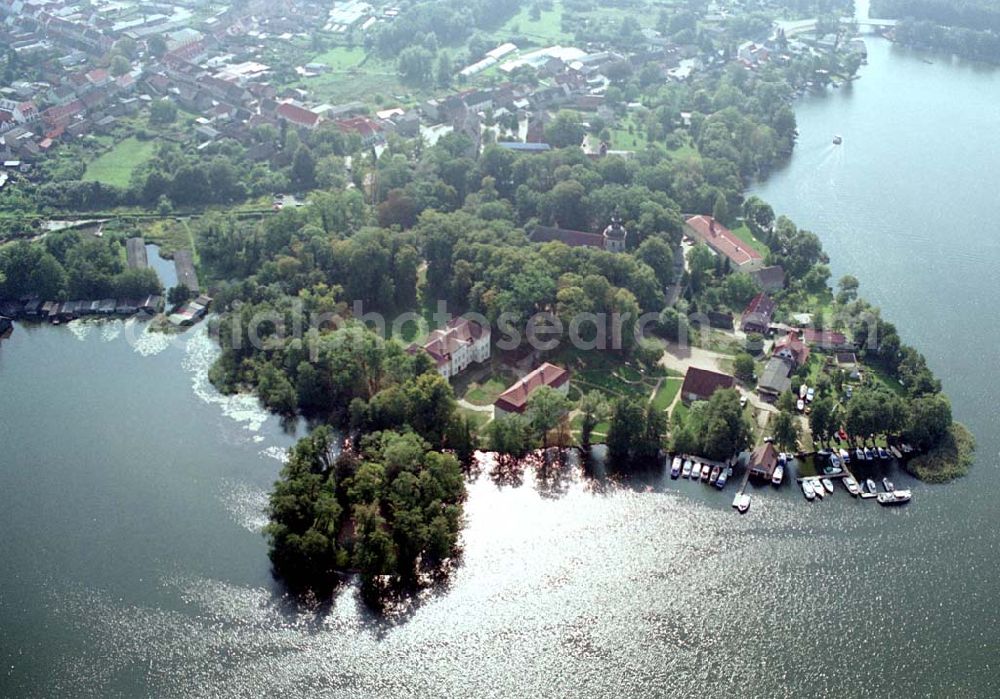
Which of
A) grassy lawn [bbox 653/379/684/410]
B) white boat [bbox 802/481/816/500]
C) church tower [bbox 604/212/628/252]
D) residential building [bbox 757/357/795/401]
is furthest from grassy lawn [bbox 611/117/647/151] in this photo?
white boat [bbox 802/481/816/500]

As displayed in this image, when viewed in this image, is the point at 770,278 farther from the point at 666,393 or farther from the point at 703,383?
the point at 666,393

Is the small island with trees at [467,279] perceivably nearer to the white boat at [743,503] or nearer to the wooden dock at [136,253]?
the wooden dock at [136,253]

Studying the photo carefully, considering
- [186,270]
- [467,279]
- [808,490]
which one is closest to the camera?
[808,490]

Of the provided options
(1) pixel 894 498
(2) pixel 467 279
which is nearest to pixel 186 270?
(2) pixel 467 279

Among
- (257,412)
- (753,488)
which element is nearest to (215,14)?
(257,412)

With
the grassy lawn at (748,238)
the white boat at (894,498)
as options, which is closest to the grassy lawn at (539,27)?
the grassy lawn at (748,238)

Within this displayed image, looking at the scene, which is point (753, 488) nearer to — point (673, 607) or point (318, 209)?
point (673, 607)

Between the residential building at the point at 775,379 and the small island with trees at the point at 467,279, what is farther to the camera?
the residential building at the point at 775,379
